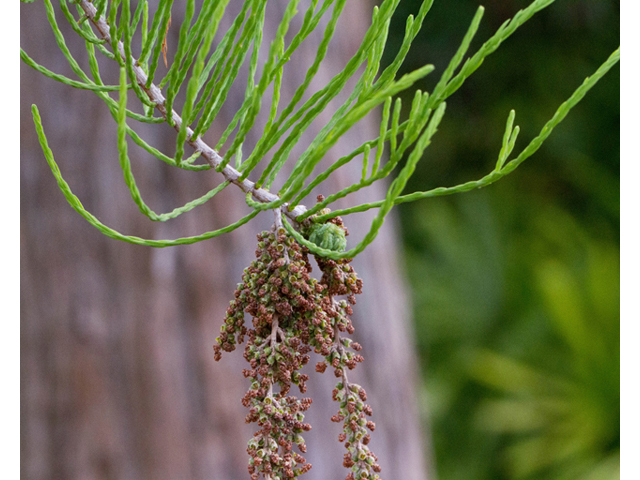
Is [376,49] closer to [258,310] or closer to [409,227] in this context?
[258,310]

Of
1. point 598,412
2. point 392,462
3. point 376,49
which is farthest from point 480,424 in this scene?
point 376,49

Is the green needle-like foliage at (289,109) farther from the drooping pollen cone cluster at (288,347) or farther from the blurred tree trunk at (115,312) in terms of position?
the blurred tree trunk at (115,312)

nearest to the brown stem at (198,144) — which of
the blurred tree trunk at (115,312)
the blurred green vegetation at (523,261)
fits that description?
the blurred tree trunk at (115,312)

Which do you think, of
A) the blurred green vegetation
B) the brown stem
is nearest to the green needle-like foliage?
the brown stem

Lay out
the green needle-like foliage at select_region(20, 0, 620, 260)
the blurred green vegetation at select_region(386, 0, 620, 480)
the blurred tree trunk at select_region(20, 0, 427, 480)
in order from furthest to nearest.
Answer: the blurred green vegetation at select_region(386, 0, 620, 480) < the blurred tree trunk at select_region(20, 0, 427, 480) < the green needle-like foliage at select_region(20, 0, 620, 260)

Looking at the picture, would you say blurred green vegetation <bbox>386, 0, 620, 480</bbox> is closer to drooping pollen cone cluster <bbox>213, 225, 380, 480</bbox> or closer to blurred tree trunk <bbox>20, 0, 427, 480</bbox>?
blurred tree trunk <bbox>20, 0, 427, 480</bbox>

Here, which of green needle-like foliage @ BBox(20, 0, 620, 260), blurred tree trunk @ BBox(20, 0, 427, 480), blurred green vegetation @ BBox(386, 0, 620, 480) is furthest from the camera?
blurred green vegetation @ BBox(386, 0, 620, 480)

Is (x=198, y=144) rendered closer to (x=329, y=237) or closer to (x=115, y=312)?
(x=329, y=237)
